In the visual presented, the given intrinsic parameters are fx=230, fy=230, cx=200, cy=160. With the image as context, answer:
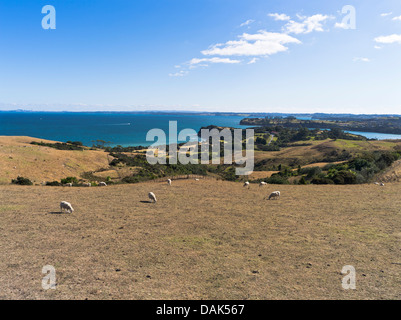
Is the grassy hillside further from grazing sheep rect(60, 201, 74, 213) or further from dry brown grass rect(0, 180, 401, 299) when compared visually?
dry brown grass rect(0, 180, 401, 299)

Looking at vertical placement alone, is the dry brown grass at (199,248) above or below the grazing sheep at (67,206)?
below

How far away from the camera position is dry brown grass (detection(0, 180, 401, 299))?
20.6ft

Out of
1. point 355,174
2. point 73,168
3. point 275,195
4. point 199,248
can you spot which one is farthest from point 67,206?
point 73,168

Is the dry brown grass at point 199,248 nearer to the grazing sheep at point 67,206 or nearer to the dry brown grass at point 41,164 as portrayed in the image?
the grazing sheep at point 67,206

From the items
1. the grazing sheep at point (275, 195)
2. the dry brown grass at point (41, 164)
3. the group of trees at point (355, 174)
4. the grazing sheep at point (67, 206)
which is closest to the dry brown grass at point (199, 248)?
the grazing sheep at point (67, 206)

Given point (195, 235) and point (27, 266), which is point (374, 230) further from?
point (27, 266)

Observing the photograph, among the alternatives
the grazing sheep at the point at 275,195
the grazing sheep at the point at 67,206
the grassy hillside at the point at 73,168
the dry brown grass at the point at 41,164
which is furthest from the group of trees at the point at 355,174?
the dry brown grass at the point at 41,164

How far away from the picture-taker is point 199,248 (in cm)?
877

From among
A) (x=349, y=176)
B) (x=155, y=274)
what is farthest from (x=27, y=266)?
(x=349, y=176)

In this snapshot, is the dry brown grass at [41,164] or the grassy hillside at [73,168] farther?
the grassy hillside at [73,168]

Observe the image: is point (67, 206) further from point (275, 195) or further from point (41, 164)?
point (41, 164)

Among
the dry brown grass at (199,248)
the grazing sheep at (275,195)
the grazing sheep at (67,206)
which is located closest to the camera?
the dry brown grass at (199,248)

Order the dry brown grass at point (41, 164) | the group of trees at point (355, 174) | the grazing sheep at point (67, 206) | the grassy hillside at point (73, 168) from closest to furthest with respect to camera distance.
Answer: the grazing sheep at point (67, 206)
the group of trees at point (355, 174)
the dry brown grass at point (41, 164)
the grassy hillside at point (73, 168)

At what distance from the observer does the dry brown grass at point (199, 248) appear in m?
6.27
